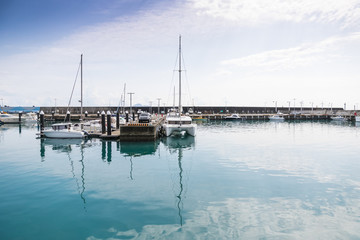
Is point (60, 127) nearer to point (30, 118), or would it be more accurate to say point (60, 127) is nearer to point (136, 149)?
point (136, 149)

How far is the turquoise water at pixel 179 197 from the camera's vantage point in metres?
9.48

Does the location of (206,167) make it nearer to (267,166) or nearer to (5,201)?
(267,166)

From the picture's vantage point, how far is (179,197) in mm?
12898

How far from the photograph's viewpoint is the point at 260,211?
1115 cm

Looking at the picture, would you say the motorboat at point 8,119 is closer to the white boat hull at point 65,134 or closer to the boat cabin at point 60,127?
the white boat hull at point 65,134

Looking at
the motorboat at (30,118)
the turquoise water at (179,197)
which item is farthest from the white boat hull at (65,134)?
the motorboat at (30,118)

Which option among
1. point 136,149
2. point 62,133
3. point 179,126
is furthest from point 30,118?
point 136,149

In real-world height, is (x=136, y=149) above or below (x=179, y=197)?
above

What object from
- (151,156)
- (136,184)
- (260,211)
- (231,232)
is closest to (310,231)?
(260,211)

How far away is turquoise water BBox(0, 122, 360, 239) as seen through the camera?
9477 millimetres

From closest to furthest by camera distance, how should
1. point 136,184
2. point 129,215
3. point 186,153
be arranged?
point 129,215 < point 136,184 < point 186,153

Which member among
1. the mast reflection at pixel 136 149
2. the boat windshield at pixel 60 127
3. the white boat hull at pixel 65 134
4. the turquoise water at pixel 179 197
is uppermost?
the boat windshield at pixel 60 127

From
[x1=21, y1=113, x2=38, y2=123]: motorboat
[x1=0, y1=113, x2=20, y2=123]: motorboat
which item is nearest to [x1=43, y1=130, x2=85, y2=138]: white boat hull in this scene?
[x1=0, y1=113, x2=20, y2=123]: motorboat

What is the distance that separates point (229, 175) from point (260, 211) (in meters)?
6.03
